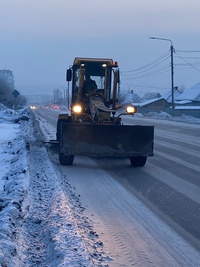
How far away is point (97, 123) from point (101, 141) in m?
1.25

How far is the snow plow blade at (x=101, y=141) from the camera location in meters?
14.1

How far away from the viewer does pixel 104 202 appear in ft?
31.5

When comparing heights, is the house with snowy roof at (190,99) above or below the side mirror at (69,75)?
below

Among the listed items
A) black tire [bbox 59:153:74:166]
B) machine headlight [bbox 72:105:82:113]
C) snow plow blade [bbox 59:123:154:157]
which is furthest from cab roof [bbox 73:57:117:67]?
black tire [bbox 59:153:74:166]

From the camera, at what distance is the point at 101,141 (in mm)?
14133

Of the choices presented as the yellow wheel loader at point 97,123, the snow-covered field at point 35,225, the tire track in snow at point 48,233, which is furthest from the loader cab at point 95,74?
the tire track in snow at point 48,233

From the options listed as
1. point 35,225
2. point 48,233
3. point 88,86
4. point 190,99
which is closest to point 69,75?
point 88,86

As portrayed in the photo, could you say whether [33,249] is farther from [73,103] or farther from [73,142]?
[73,103]

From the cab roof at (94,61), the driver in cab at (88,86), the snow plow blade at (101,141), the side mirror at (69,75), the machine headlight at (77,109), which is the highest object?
the cab roof at (94,61)

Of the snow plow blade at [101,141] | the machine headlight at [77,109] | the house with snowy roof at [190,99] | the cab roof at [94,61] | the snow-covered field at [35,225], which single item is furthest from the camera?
the house with snowy roof at [190,99]

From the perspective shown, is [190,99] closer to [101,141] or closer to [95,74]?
[95,74]

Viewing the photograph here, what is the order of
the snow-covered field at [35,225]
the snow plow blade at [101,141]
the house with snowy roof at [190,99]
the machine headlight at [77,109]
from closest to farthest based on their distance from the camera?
the snow-covered field at [35,225] → the snow plow blade at [101,141] → the machine headlight at [77,109] → the house with snowy roof at [190,99]

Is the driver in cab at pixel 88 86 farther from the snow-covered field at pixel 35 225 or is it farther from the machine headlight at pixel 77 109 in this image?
the snow-covered field at pixel 35 225

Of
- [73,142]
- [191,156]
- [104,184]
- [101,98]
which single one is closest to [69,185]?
[104,184]
